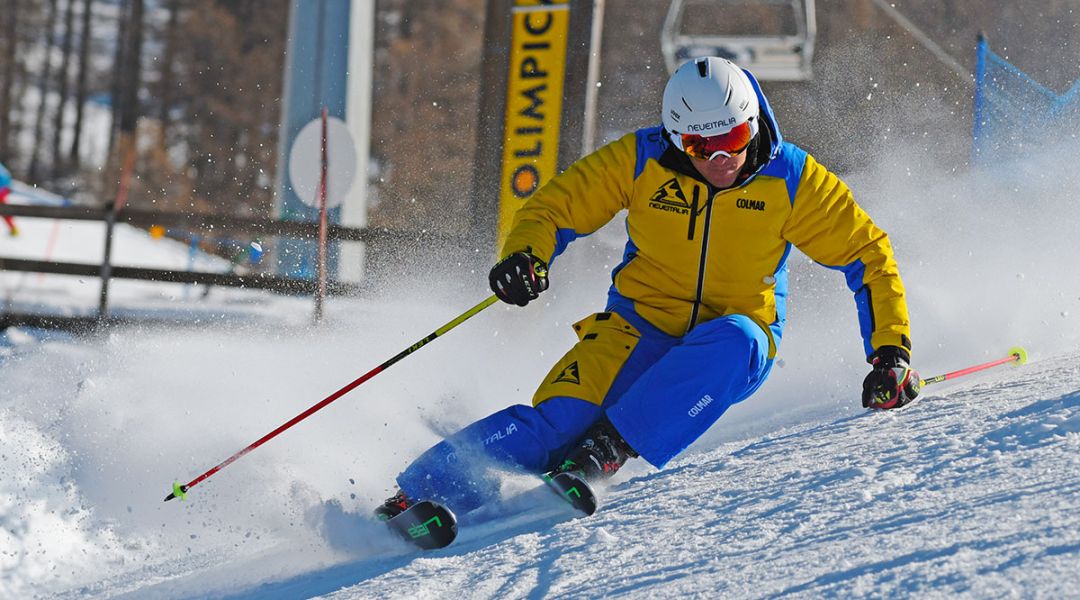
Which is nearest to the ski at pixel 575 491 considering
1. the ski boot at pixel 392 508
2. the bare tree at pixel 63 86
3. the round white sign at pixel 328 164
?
the ski boot at pixel 392 508

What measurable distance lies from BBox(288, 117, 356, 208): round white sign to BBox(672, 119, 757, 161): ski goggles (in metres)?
6.04

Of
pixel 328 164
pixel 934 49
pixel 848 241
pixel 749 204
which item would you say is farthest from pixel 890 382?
pixel 934 49

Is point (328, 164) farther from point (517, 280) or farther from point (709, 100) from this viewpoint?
point (709, 100)

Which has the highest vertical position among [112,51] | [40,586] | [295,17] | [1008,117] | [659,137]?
[112,51]

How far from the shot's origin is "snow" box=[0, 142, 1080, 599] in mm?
2664

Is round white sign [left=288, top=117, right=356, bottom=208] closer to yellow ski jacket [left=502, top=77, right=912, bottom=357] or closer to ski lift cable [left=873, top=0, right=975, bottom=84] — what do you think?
yellow ski jacket [left=502, top=77, right=912, bottom=357]

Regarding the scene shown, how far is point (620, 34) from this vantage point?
29875mm

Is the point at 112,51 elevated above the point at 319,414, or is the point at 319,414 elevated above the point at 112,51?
the point at 112,51

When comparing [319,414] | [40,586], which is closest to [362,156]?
[319,414]

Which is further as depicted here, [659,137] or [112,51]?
[112,51]

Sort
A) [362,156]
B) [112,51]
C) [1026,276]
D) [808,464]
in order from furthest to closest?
[112,51] < [362,156] < [1026,276] < [808,464]

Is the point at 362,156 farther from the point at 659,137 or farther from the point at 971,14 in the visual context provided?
the point at 971,14

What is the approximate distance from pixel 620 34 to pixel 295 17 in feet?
61.3

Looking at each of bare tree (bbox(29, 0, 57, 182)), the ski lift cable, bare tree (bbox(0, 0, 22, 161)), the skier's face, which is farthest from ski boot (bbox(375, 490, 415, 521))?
bare tree (bbox(29, 0, 57, 182))
